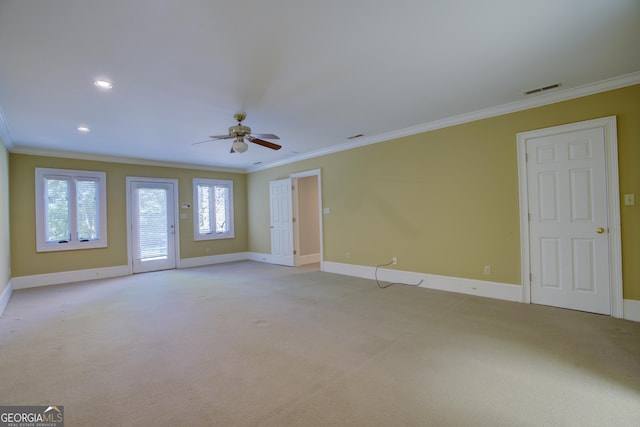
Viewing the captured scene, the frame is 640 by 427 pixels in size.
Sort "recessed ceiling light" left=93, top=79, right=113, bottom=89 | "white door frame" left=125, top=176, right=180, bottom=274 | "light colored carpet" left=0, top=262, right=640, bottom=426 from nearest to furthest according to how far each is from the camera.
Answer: "light colored carpet" left=0, top=262, right=640, bottom=426
"recessed ceiling light" left=93, top=79, right=113, bottom=89
"white door frame" left=125, top=176, right=180, bottom=274

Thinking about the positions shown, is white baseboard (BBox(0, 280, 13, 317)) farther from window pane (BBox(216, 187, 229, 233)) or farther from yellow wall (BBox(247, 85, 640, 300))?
yellow wall (BBox(247, 85, 640, 300))

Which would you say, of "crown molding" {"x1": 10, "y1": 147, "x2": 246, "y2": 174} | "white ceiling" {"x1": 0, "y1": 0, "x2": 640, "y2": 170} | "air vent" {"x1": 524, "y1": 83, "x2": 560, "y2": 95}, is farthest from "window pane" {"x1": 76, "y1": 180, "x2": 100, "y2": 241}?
"air vent" {"x1": 524, "y1": 83, "x2": 560, "y2": 95}

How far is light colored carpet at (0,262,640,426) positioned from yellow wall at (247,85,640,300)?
0.68 meters

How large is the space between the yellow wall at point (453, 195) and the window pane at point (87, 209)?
4.89 m

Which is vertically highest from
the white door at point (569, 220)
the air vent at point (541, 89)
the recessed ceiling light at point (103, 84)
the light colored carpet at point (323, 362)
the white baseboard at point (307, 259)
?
the air vent at point (541, 89)

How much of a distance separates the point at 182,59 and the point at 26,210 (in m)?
5.24

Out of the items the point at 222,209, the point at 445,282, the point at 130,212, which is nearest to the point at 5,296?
the point at 130,212

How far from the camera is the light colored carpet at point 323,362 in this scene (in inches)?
72.3

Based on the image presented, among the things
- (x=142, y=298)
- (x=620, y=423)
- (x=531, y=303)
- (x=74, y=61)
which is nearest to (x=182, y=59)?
(x=74, y=61)

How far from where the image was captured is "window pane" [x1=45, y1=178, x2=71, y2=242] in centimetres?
567

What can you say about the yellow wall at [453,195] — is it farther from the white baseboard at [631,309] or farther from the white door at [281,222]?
the white door at [281,222]

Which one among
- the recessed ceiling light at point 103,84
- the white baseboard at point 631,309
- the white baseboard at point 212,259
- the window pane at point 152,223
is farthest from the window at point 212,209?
the white baseboard at point 631,309

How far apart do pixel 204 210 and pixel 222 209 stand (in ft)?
1.70

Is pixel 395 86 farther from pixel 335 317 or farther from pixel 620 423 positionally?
pixel 620 423
